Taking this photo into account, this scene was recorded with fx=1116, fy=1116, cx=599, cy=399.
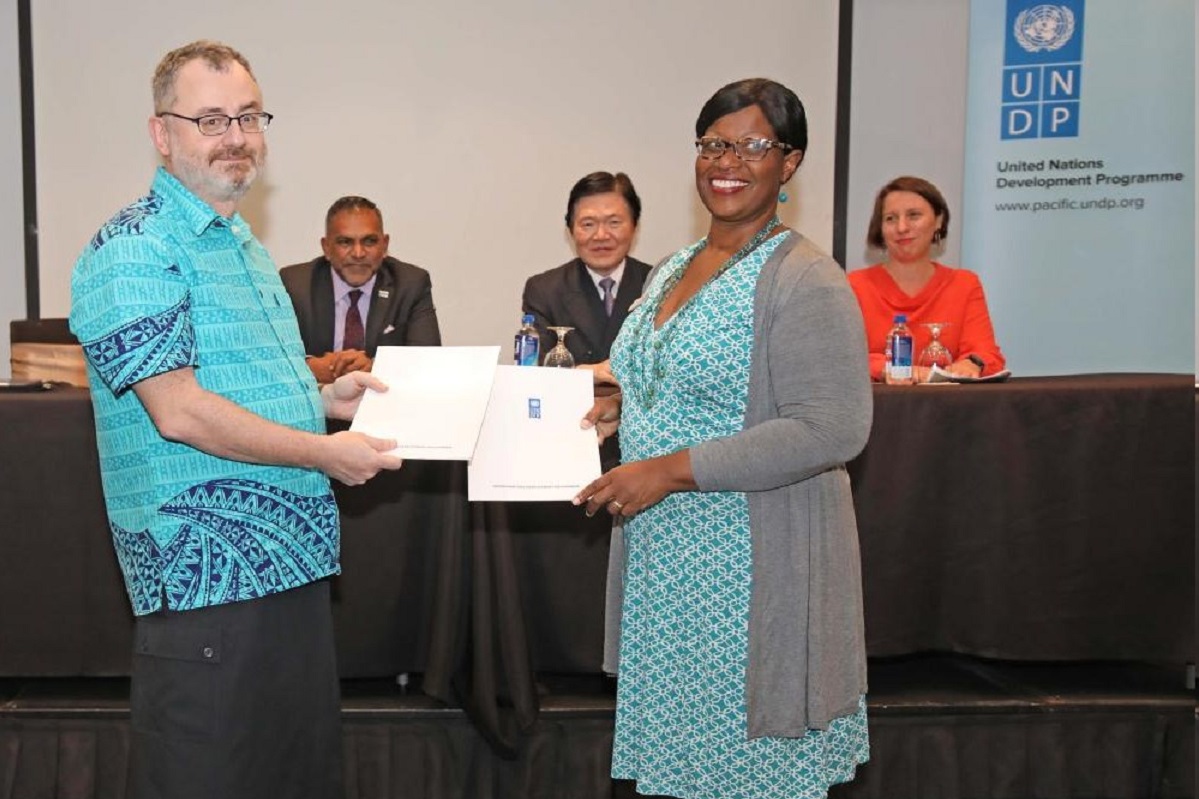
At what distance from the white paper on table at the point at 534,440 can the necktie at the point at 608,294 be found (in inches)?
82.2

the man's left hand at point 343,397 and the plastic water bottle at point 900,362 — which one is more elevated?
the plastic water bottle at point 900,362

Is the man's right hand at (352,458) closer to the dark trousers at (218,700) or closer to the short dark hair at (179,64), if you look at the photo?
the dark trousers at (218,700)

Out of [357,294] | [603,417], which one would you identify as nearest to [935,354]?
[603,417]

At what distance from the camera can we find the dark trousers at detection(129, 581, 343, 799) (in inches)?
73.2

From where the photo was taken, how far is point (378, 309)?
4.48 m

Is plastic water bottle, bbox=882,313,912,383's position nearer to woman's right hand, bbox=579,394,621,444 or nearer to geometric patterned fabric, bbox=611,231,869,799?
woman's right hand, bbox=579,394,621,444

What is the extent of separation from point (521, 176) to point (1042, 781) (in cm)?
376

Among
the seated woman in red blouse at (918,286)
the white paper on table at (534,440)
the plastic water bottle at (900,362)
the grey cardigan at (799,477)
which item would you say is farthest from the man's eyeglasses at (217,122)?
the seated woman in red blouse at (918,286)

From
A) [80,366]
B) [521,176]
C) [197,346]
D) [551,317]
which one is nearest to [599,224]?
[551,317]

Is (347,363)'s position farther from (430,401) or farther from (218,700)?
(218,700)

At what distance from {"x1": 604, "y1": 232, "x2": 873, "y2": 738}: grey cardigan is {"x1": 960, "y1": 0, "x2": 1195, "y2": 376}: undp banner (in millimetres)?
→ 3857

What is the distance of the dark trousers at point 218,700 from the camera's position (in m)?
1.86

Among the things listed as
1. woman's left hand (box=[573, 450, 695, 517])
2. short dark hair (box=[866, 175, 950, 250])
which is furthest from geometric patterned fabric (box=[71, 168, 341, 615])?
short dark hair (box=[866, 175, 950, 250])

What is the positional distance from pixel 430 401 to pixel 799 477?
0.70 metres
